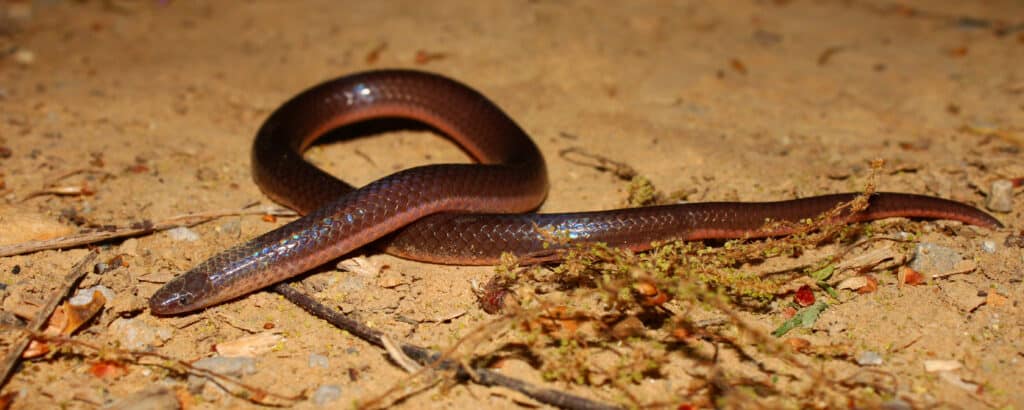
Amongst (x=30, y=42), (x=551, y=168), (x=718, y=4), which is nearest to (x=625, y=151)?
(x=551, y=168)

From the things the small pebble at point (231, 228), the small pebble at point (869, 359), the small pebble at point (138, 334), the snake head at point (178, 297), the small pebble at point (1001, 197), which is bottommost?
the small pebble at point (138, 334)

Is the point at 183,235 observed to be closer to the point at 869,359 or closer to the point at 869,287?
the point at 869,359

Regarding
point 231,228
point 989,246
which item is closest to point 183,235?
point 231,228

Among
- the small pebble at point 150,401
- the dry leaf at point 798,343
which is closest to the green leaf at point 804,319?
the dry leaf at point 798,343

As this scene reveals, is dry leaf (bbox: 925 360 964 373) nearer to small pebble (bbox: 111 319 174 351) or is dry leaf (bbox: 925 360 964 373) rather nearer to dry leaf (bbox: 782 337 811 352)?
dry leaf (bbox: 782 337 811 352)

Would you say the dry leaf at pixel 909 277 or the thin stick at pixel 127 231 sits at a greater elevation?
the dry leaf at pixel 909 277

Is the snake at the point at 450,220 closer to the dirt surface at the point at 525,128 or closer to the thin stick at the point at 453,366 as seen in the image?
the dirt surface at the point at 525,128
